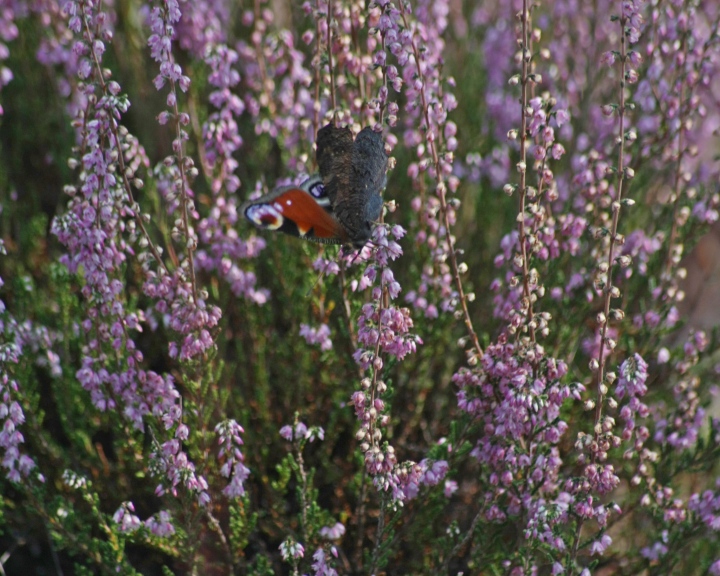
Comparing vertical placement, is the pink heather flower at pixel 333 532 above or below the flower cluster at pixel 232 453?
below

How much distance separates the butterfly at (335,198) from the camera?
2527mm

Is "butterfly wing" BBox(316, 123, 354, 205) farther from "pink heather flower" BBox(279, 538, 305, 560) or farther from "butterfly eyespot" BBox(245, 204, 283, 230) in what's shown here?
"pink heather flower" BBox(279, 538, 305, 560)

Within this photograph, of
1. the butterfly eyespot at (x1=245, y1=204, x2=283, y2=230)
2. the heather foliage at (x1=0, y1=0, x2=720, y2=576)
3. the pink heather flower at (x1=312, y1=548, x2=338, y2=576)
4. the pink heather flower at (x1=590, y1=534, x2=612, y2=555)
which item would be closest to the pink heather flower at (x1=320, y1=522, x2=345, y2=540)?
the heather foliage at (x1=0, y1=0, x2=720, y2=576)

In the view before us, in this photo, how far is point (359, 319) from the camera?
2.54m

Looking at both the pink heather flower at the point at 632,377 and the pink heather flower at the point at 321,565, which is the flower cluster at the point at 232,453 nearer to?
the pink heather flower at the point at 321,565

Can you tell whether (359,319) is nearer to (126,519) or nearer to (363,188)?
(363,188)

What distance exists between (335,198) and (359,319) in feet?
2.17

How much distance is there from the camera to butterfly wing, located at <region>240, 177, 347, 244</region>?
248cm

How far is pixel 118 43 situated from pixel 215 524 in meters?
3.69

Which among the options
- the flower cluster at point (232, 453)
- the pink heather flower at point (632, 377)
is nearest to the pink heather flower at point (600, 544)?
the pink heather flower at point (632, 377)

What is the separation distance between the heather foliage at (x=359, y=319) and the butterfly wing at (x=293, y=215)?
0.43 feet

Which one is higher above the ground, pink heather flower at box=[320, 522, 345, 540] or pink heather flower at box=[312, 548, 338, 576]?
pink heather flower at box=[320, 522, 345, 540]

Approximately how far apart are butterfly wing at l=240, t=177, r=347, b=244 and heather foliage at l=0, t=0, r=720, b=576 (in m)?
0.13

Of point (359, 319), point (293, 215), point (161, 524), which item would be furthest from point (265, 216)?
point (161, 524)
